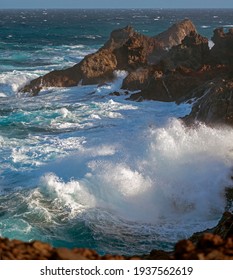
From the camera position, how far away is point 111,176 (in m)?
15.1

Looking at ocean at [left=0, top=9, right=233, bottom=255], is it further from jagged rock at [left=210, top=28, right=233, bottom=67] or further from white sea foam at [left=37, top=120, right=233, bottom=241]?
jagged rock at [left=210, top=28, right=233, bottom=67]

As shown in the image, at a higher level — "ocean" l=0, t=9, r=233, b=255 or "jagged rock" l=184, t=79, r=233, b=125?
"jagged rock" l=184, t=79, r=233, b=125

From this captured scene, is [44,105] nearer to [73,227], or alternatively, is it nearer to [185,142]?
[185,142]

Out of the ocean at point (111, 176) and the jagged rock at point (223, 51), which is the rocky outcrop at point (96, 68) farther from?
the ocean at point (111, 176)

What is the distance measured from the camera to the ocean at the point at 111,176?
12156 millimetres

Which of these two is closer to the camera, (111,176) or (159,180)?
(159,180)

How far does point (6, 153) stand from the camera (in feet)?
59.0

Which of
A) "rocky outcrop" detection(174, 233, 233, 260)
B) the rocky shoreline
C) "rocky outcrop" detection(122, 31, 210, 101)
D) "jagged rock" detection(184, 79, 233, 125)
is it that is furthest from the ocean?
"rocky outcrop" detection(174, 233, 233, 260)

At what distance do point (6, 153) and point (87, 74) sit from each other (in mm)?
13940

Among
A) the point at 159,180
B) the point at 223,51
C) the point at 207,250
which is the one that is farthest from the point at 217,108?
the point at 207,250

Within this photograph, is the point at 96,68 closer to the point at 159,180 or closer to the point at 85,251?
the point at 159,180

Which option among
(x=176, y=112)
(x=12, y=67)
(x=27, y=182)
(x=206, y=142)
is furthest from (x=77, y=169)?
(x=12, y=67)

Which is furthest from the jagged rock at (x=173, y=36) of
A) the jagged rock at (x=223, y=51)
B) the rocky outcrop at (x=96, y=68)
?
the jagged rock at (x=223, y=51)

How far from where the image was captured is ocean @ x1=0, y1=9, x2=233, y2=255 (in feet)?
39.9
